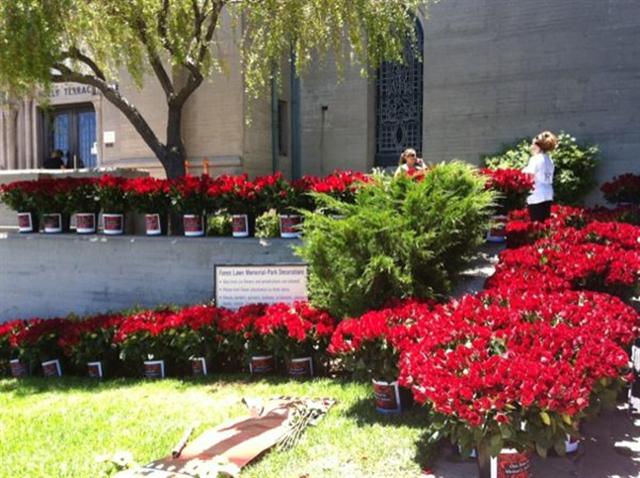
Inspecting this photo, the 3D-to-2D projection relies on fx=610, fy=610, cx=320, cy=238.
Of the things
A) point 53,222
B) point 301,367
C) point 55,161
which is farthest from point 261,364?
point 55,161

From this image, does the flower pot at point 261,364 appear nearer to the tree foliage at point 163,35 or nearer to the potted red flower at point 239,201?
the potted red flower at point 239,201

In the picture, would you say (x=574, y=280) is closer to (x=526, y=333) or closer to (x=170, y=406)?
(x=526, y=333)

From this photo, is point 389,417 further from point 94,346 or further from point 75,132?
point 75,132

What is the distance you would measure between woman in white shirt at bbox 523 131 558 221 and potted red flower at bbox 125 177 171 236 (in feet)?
16.2

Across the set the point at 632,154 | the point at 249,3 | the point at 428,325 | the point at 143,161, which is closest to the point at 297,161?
the point at 143,161

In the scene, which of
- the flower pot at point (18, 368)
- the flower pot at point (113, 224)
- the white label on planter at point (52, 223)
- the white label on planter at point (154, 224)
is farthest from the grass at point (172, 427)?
the white label on planter at point (52, 223)

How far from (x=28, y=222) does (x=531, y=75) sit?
33.1ft

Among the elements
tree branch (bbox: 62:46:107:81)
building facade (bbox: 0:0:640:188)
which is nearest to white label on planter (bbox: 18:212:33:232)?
building facade (bbox: 0:0:640:188)

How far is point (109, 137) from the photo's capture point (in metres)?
14.7

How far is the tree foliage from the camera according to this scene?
8.09 m

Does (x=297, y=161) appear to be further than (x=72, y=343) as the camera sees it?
Yes

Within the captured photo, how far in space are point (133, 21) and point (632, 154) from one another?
Result: 9.47 m

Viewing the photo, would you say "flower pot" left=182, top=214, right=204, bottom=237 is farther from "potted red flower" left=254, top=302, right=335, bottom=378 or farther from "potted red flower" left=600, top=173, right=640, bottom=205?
"potted red flower" left=600, top=173, right=640, bottom=205

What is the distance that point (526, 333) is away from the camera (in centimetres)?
370
